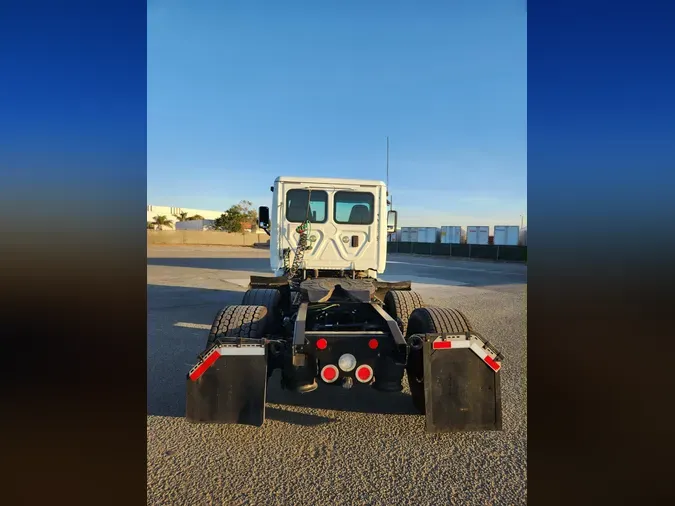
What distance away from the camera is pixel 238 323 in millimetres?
3615

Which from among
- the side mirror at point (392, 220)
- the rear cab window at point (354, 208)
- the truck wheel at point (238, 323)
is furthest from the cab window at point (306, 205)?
the truck wheel at point (238, 323)

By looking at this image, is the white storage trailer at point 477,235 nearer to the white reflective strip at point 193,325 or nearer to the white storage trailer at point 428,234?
the white storage trailer at point 428,234

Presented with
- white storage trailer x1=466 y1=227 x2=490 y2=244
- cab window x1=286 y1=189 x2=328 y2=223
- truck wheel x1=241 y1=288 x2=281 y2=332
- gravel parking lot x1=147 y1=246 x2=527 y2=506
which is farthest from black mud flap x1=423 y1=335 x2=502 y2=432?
white storage trailer x1=466 y1=227 x2=490 y2=244

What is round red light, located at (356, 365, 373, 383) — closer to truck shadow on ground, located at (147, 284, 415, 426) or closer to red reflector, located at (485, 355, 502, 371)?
truck shadow on ground, located at (147, 284, 415, 426)

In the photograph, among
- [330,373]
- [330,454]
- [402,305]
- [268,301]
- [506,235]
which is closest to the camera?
[330,454]

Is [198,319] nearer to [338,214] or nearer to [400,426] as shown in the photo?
[338,214]

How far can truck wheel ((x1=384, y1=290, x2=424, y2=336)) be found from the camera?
192 inches

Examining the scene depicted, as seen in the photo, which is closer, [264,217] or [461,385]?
[461,385]

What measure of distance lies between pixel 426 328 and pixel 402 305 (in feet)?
4.74

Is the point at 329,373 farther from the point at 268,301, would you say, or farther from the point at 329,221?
the point at 329,221

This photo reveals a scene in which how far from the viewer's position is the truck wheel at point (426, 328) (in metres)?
3.29

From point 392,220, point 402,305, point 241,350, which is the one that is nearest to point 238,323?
point 241,350

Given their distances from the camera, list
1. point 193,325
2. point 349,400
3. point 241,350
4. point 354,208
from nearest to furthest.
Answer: point 241,350 < point 349,400 < point 354,208 < point 193,325
